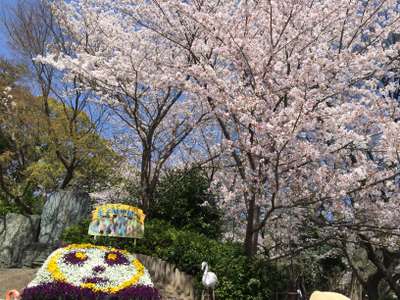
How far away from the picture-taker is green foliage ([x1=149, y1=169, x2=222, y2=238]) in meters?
11.0

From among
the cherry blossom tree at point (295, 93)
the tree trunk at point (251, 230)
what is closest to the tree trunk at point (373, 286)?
the cherry blossom tree at point (295, 93)

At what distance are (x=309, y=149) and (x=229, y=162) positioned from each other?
15.1 feet

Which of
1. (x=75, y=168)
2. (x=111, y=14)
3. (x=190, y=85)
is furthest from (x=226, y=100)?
(x=75, y=168)

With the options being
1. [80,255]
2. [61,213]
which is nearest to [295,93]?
[80,255]

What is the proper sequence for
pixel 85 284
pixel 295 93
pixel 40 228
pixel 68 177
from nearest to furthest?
pixel 85 284 < pixel 295 93 < pixel 40 228 < pixel 68 177

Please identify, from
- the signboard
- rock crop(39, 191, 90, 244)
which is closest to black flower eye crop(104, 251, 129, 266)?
the signboard

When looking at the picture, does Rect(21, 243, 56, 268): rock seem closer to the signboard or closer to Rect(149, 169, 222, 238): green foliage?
Rect(149, 169, 222, 238): green foliage

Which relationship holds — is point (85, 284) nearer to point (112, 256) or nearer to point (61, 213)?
point (112, 256)

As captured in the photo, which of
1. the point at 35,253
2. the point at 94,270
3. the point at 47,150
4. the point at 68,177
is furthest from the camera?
the point at 47,150

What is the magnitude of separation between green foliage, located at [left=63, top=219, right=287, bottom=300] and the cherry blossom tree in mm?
557

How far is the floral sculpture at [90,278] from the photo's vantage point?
22.0 ft

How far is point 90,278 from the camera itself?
22.7 ft

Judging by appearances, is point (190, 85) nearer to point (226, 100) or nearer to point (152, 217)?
point (226, 100)

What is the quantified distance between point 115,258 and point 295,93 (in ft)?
12.6
